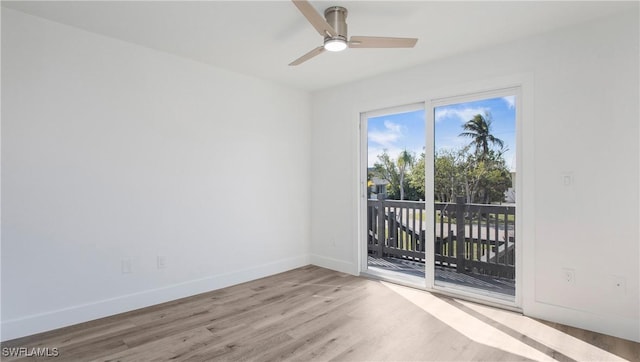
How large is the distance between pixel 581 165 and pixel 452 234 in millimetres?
1317

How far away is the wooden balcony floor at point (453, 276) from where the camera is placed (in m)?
3.16

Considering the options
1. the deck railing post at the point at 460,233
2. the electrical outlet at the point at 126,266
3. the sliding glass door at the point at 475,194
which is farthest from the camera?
the deck railing post at the point at 460,233

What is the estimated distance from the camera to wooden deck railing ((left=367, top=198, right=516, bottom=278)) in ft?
10.3

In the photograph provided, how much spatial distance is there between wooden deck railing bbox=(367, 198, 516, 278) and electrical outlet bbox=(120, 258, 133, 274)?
2.77 metres

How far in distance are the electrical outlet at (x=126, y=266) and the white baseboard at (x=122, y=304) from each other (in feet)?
0.75

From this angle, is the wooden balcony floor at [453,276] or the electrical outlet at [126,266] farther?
the wooden balcony floor at [453,276]

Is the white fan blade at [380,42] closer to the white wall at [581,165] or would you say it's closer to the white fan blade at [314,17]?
the white fan blade at [314,17]

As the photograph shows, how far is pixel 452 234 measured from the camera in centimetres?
347

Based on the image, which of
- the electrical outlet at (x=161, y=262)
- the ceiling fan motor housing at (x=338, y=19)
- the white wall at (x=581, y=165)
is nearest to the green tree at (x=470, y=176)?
the white wall at (x=581, y=165)

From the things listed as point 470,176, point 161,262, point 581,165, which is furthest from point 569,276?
point 161,262

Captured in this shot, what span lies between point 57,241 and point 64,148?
0.78 metres

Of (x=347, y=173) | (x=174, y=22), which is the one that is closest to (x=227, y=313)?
(x=347, y=173)

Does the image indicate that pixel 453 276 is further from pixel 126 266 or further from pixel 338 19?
pixel 126 266

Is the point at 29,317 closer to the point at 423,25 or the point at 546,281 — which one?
the point at 423,25
